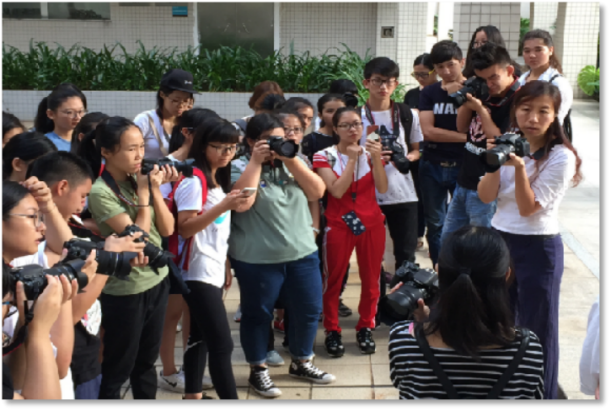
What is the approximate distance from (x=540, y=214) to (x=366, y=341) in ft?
4.90

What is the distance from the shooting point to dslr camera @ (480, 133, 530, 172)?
342 centimetres

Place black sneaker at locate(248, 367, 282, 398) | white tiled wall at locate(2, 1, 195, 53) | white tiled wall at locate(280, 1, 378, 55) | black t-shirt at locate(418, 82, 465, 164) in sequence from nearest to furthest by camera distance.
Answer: black sneaker at locate(248, 367, 282, 398) → black t-shirt at locate(418, 82, 465, 164) → white tiled wall at locate(280, 1, 378, 55) → white tiled wall at locate(2, 1, 195, 53)

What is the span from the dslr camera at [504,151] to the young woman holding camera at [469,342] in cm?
115

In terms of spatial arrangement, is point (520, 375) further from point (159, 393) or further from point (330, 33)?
point (330, 33)

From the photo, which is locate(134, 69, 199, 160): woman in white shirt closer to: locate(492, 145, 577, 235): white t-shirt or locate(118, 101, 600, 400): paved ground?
locate(118, 101, 600, 400): paved ground

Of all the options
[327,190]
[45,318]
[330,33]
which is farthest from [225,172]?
[330,33]

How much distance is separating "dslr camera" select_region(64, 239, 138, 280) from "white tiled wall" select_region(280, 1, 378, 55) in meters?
10.6

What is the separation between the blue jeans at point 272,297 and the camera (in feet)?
12.9

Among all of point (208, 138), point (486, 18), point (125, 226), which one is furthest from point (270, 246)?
point (486, 18)

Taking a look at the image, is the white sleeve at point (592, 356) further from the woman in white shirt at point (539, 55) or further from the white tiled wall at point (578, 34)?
the white tiled wall at point (578, 34)

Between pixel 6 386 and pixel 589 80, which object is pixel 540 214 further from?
pixel 589 80

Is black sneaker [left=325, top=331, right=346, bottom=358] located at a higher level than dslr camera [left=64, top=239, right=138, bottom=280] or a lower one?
lower

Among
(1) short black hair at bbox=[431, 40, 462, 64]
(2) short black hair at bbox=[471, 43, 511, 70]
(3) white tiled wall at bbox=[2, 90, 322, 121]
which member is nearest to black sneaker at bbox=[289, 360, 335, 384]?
(2) short black hair at bbox=[471, 43, 511, 70]

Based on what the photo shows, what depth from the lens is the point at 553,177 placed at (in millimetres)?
3680
